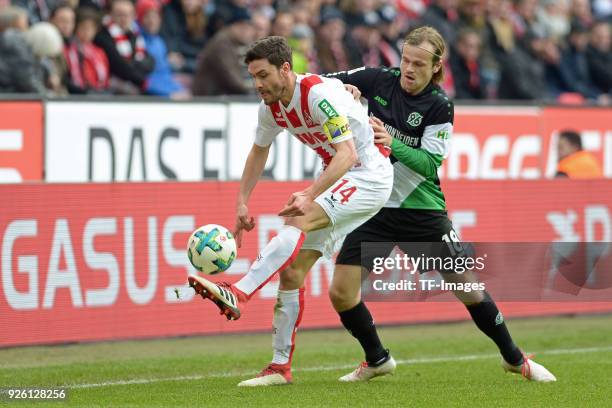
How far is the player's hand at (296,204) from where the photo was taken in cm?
769

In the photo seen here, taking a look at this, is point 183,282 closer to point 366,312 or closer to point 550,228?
point 366,312

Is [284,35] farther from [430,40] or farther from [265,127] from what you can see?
[265,127]

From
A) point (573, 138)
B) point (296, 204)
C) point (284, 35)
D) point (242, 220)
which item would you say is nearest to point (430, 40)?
point (296, 204)

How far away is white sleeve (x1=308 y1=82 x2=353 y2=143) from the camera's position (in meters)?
7.88

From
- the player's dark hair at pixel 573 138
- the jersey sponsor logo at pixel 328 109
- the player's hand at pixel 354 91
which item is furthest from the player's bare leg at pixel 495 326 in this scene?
the player's dark hair at pixel 573 138

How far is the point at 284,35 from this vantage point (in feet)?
52.2

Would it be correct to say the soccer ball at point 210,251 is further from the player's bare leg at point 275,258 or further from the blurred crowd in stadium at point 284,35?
the blurred crowd in stadium at point 284,35

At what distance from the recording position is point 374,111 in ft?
29.2

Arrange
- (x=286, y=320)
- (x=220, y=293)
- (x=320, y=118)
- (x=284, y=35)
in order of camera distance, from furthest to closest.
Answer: (x=284, y=35)
(x=286, y=320)
(x=320, y=118)
(x=220, y=293)

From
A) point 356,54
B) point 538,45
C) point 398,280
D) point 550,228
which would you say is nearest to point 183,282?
point 398,280

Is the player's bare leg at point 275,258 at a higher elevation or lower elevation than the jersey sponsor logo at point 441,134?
lower

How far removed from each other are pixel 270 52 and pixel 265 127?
0.70m

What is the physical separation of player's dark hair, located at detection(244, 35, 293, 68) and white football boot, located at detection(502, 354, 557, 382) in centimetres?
275

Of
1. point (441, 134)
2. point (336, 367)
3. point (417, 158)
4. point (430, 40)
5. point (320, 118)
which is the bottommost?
point (336, 367)
